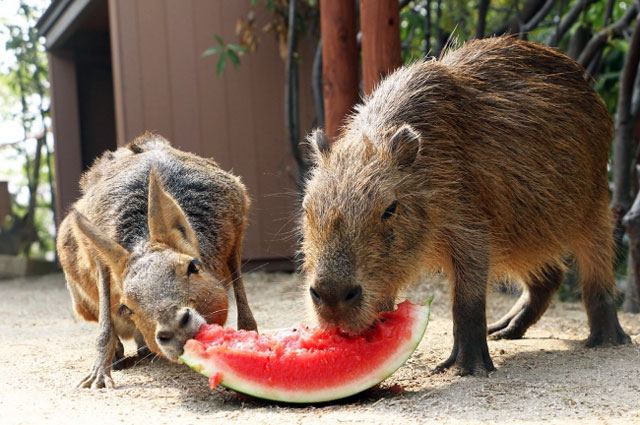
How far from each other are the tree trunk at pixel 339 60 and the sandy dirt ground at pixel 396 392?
74.9 inches

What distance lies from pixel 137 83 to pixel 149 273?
532 centimetres

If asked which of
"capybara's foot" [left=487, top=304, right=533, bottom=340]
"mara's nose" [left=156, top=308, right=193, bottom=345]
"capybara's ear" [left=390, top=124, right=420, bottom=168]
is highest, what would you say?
"capybara's ear" [left=390, top=124, right=420, bottom=168]

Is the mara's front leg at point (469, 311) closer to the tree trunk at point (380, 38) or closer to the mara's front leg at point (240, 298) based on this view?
the mara's front leg at point (240, 298)

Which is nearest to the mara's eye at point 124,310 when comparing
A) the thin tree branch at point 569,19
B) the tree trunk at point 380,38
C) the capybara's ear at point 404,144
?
the capybara's ear at point 404,144

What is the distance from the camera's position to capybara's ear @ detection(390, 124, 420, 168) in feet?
11.6

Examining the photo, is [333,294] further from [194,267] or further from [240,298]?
[240,298]

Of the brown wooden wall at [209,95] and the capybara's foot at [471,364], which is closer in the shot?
the capybara's foot at [471,364]

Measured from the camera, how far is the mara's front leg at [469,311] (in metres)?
3.62

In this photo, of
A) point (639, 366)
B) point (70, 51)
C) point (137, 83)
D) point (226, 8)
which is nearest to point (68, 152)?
point (70, 51)

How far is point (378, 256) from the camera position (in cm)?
327

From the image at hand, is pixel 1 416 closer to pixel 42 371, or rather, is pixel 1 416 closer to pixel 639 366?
pixel 42 371

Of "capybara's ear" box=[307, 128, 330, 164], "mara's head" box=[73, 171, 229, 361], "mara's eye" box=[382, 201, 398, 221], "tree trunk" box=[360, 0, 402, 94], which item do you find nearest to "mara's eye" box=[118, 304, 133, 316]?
"mara's head" box=[73, 171, 229, 361]

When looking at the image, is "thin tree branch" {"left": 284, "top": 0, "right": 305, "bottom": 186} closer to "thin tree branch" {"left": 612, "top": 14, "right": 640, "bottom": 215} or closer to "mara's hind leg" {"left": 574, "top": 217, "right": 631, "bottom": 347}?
"thin tree branch" {"left": 612, "top": 14, "right": 640, "bottom": 215}

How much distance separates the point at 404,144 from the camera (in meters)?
3.55
